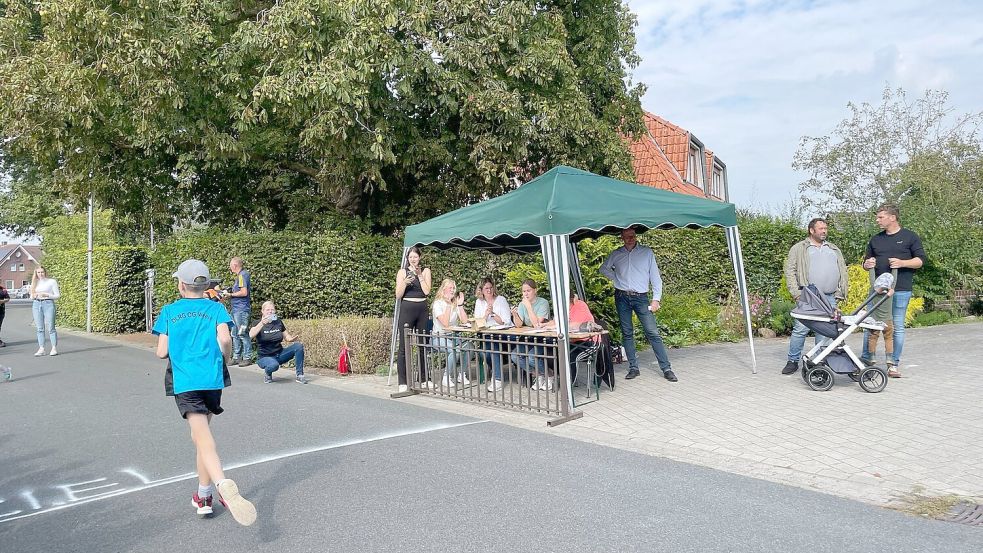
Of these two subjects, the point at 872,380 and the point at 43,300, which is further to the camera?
the point at 43,300

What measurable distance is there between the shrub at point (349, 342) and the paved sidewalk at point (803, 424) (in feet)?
3.09

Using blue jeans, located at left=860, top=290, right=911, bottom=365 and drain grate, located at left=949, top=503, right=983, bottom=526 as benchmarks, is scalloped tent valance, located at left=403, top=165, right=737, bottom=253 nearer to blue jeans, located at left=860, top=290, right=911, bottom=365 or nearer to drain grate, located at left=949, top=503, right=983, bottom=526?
blue jeans, located at left=860, top=290, right=911, bottom=365

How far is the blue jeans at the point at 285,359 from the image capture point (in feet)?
33.7

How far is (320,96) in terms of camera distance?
1126 cm

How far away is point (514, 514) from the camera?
4.54 metres

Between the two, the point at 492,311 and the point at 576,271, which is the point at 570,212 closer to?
the point at 492,311

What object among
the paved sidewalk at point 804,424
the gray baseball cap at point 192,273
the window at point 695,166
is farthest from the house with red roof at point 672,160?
the gray baseball cap at point 192,273

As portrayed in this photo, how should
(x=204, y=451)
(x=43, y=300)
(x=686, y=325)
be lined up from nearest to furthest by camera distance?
(x=204, y=451) → (x=686, y=325) → (x=43, y=300)

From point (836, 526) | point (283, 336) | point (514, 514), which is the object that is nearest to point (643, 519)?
point (514, 514)

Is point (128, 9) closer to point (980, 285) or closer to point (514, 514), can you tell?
point (514, 514)

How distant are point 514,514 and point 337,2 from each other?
30.2 ft

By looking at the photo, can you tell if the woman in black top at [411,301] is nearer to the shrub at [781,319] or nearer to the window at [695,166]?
the shrub at [781,319]

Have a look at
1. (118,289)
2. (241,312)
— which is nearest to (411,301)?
(241,312)

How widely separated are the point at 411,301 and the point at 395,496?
4326 millimetres
